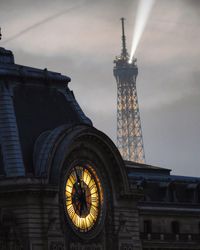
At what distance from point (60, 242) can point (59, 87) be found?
18.3 metres

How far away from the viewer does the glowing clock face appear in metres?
137

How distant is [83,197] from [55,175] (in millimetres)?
5770

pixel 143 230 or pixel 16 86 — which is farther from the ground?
pixel 16 86

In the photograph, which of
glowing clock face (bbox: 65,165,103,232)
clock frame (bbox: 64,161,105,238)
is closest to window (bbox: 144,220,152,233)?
clock frame (bbox: 64,161,105,238)

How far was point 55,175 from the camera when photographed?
132875mm

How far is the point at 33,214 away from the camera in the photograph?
5157 inches

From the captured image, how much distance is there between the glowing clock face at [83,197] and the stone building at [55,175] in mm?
91

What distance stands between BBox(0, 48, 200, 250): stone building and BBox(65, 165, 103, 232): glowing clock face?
9cm

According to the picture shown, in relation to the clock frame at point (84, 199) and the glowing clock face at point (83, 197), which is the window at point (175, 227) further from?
the glowing clock face at point (83, 197)

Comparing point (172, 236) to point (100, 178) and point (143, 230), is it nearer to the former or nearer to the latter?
point (143, 230)

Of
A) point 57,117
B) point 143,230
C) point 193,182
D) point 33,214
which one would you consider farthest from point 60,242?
point 193,182

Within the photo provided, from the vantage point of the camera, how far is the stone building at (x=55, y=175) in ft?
430

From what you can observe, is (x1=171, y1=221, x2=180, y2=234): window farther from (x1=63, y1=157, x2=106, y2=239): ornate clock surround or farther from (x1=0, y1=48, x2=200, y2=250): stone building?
(x1=63, y1=157, x2=106, y2=239): ornate clock surround

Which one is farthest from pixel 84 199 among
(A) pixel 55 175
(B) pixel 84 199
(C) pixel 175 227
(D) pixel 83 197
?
(C) pixel 175 227
